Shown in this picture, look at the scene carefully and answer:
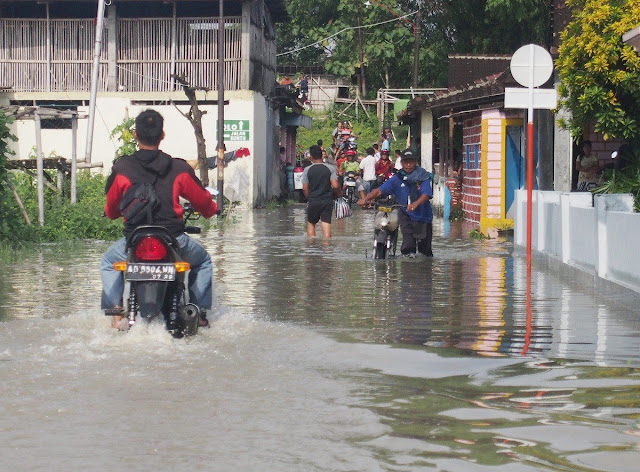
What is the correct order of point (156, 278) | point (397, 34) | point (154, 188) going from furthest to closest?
1. point (397, 34)
2. point (154, 188)
3. point (156, 278)

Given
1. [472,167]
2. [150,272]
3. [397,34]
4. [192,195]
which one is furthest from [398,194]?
[397,34]

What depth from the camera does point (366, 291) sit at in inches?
514

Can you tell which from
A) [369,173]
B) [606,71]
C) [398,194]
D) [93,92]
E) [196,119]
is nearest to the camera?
[398,194]

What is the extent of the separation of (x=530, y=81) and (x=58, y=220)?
9061 mm

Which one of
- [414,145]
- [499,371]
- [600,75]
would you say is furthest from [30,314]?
[414,145]

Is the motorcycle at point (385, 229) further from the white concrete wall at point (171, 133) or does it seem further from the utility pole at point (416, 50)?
the utility pole at point (416, 50)

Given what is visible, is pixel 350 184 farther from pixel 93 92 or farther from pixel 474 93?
pixel 474 93

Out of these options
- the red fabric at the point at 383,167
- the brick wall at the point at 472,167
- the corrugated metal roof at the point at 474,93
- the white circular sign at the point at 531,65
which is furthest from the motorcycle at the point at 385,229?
the red fabric at the point at 383,167

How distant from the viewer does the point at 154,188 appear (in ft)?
28.5

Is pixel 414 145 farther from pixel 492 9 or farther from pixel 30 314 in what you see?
pixel 30 314

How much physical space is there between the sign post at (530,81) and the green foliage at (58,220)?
782cm

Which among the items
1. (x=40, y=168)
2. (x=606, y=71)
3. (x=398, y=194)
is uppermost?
(x=606, y=71)

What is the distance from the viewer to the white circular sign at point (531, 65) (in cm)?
1581

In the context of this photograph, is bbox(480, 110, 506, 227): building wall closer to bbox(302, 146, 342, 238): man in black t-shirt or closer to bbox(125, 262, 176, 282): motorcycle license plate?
bbox(302, 146, 342, 238): man in black t-shirt
